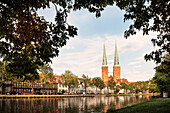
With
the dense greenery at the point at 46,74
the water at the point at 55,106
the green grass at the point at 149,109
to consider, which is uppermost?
the dense greenery at the point at 46,74

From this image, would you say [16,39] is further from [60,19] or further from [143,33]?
[143,33]

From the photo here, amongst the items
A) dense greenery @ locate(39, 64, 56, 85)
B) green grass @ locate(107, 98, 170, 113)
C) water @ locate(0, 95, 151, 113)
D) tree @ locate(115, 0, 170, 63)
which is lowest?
water @ locate(0, 95, 151, 113)

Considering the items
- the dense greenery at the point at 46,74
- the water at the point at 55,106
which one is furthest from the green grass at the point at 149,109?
the dense greenery at the point at 46,74

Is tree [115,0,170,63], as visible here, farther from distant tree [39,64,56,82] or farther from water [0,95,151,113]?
distant tree [39,64,56,82]

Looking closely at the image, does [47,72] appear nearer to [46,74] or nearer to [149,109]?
[46,74]

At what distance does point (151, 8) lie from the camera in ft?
30.1

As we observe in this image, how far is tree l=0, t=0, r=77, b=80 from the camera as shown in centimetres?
932

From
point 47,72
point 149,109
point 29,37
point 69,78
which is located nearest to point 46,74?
point 47,72

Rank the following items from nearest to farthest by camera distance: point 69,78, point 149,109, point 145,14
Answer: point 145,14 < point 149,109 < point 69,78

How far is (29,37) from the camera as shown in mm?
9289

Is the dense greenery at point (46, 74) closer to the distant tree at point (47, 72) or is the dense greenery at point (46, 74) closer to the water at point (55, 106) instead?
the distant tree at point (47, 72)

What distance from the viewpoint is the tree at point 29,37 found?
9.32 m

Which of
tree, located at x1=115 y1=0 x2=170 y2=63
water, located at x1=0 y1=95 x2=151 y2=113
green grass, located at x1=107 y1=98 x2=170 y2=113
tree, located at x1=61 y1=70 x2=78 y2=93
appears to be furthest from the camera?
tree, located at x1=61 y1=70 x2=78 y2=93

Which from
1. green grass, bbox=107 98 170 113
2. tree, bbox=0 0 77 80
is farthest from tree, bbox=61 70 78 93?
tree, bbox=0 0 77 80
